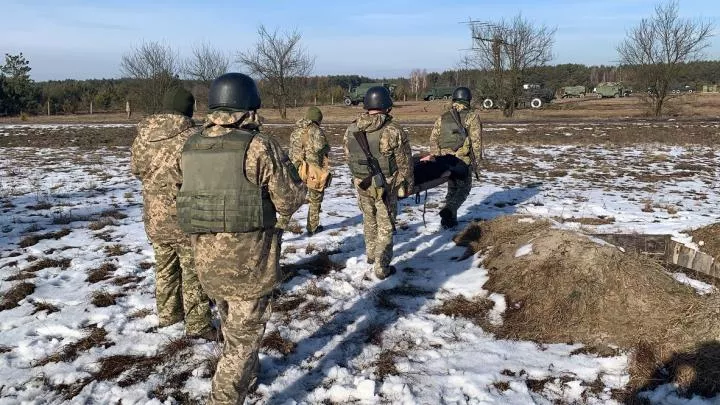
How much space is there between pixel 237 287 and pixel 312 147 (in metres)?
4.32

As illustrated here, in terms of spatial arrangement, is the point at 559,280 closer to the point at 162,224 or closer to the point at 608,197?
the point at 162,224

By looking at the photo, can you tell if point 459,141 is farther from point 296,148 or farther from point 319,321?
point 319,321

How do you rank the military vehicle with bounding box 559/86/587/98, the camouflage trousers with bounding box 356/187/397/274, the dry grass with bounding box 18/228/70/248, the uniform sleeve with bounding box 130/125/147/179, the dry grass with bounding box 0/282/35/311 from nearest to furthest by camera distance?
the uniform sleeve with bounding box 130/125/147/179 < the dry grass with bounding box 0/282/35/311 < the camouflage trousers with bounding box 356/187/397/274 < the dry grass with bounding box 18/228/70/248 < the military vehicle with bounding box 559/86/587/98

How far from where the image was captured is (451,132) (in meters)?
8.21

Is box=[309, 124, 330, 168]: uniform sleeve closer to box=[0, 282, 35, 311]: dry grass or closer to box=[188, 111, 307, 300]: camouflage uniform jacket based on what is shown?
box=[0, 282, 35, 311]: dry grass

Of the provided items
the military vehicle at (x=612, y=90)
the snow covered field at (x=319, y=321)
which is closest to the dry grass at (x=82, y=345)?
the snow covered field at (x=319, y=321)

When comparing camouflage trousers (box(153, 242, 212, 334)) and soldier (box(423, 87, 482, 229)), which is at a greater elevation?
soldier (box(423, 87, 482, 229))

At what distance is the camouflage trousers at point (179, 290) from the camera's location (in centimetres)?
448

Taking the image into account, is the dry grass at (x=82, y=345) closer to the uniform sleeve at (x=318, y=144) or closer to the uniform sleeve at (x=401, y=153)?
the uniform sleeve at (x=401, y=153)

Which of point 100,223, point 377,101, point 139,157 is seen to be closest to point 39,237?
point 100,223

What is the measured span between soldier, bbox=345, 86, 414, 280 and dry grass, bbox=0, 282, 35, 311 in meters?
3.67

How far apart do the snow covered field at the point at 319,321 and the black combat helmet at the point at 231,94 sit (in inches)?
80.4

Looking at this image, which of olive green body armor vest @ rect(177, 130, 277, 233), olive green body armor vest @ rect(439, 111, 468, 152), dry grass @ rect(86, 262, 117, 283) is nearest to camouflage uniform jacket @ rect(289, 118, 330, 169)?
olive green body armor vest @ rect(439, 111, 468, 152)

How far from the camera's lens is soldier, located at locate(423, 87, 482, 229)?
8.15 metres
